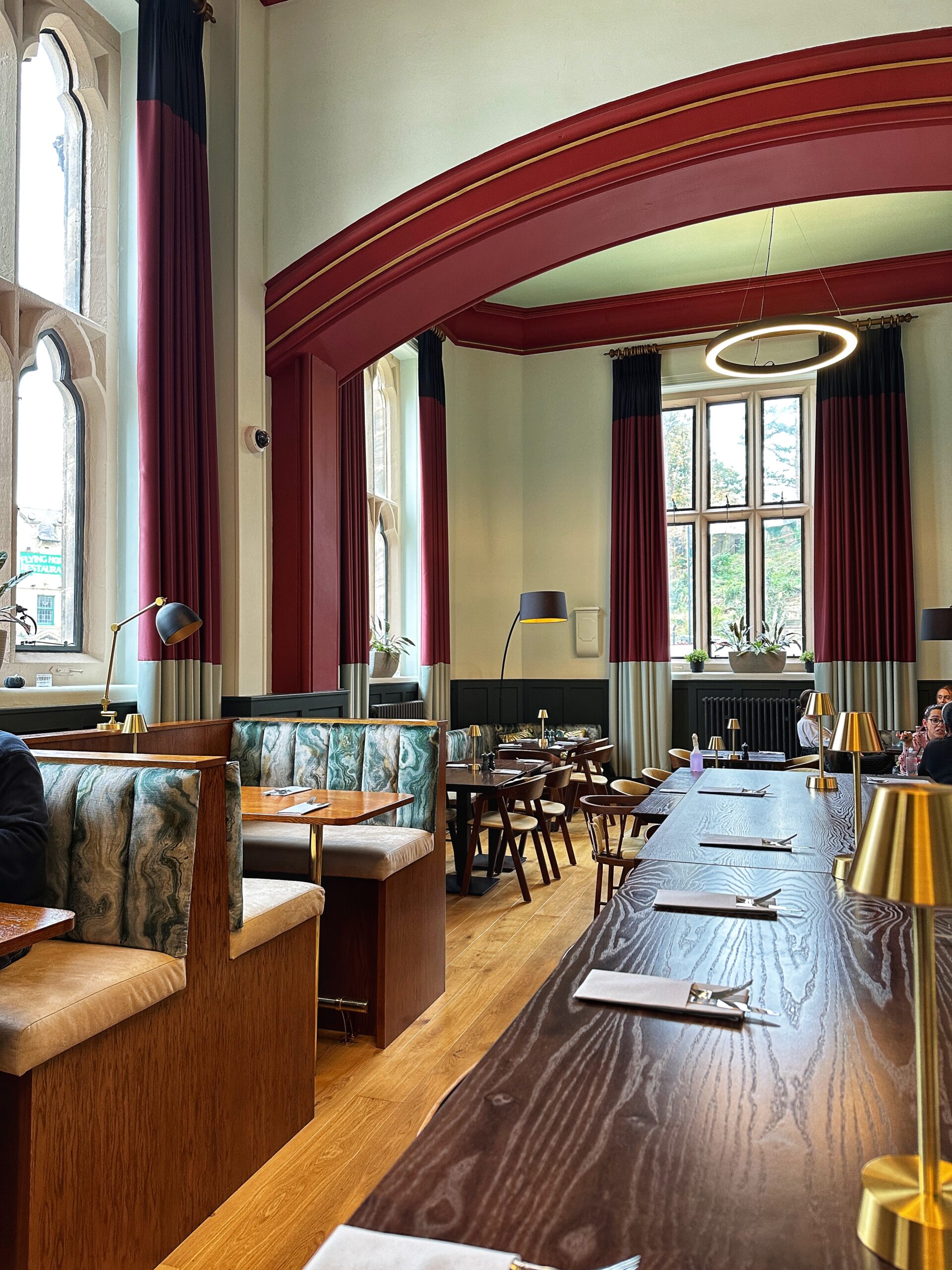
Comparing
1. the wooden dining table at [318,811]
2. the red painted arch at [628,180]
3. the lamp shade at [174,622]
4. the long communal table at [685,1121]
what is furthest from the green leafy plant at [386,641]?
the long communal table at [685,1121]

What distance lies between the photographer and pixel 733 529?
1005cm

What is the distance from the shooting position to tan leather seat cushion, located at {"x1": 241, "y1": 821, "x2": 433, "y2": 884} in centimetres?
380

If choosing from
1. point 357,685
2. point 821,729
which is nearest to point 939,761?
point 821,729

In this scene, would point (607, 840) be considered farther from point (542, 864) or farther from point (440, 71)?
point (440, 71)

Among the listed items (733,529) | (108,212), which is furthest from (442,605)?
(108,212)

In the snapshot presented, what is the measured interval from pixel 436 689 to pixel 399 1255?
8239 millimetres

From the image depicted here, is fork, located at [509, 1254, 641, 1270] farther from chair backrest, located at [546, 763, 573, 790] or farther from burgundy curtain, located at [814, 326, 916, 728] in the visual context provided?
burgundy curtain, located at [814, 326, 916, 728]

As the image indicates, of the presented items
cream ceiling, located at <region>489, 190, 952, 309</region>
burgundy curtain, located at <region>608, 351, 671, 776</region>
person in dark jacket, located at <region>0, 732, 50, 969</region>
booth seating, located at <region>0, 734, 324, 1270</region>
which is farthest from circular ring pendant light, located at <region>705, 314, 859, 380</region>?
person in dark jacket, located at <region>0, 732, 50, 969</region>

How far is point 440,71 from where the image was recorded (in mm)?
5602

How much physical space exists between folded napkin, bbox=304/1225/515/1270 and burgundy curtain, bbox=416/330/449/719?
8122 millimetres

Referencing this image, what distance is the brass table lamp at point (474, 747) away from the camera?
256 inches

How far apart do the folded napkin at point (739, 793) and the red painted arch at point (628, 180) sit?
3457 mm

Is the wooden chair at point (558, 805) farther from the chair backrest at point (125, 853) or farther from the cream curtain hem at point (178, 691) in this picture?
the chair backrest at point (125, 853)

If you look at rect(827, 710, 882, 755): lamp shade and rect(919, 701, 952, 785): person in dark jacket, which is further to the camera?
rect(919, 701, 952, 785): person in dark jacket
